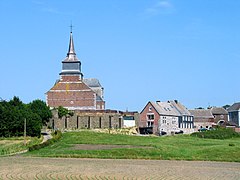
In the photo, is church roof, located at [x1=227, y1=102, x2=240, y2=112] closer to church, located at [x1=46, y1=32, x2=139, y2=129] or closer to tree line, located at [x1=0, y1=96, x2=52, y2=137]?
church, located at [x1=46, y1=32, x2=139, y2=129]

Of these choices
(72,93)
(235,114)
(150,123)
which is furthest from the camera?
(235,114)

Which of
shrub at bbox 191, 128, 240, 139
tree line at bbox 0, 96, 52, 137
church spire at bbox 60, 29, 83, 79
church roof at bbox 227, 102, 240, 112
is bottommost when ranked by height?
shrub at bbox 191, 128, 240, 139

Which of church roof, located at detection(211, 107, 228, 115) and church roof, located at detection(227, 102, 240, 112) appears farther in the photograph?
church roof, located at detection(211, 107, 228, 115)

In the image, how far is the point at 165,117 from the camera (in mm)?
102688

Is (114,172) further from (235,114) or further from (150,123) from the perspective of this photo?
(235,114)

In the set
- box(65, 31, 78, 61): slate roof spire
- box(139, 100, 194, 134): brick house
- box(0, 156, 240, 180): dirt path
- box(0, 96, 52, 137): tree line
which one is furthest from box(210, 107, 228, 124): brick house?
box(0, 156, 240, 180): dirt path

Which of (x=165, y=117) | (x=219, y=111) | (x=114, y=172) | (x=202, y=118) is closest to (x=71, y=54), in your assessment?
(x=165, y=117)

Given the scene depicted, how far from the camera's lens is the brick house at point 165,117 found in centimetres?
9975

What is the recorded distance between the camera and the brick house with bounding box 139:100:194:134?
99.8 meters

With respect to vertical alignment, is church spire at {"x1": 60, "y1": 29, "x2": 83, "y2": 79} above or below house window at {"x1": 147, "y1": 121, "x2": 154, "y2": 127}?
above

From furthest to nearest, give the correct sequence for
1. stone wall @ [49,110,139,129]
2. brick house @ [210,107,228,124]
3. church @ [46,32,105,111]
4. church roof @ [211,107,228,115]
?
1. church roof @ [211,107,228,115]
2. brick house @ [210,107,228,124]
3. church @ [46,32,105,111]
4. stone wall @ [49,110,139,129]

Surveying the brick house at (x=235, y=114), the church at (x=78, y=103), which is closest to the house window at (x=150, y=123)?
the church at (x=78, y=103)

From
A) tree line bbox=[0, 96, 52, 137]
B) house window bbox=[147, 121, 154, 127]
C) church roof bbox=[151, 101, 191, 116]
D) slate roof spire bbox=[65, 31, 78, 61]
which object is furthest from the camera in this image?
slate roof spire bbox=[65, 31, 78, 61]

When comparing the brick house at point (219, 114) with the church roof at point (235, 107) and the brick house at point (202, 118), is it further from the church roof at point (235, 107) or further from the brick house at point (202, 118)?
the brick house at point (202, 118)
